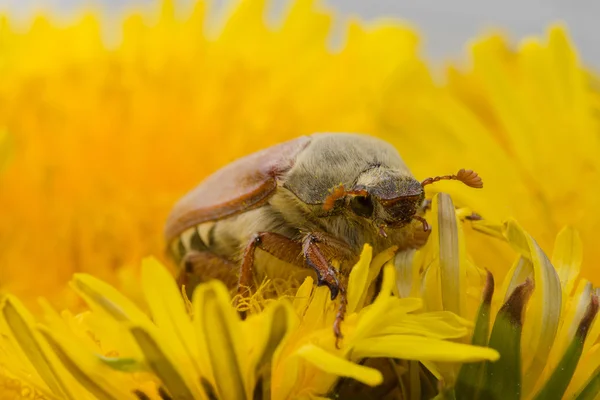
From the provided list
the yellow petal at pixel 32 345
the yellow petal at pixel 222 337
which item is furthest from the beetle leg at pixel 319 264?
the yellow petal at pixel 32 345

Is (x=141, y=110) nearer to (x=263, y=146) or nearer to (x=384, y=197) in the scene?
(x=263, y=146)

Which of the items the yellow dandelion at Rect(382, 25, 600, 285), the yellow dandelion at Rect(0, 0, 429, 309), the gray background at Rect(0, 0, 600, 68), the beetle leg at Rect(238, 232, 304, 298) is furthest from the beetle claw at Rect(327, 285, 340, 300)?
the gray background at Rect(0, 0, 600, 68)

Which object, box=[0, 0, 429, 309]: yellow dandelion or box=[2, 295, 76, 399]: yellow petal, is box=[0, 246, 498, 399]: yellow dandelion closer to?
box=[2, 295, 76, 399]: yellow petal

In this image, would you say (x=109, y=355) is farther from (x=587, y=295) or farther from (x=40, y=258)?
(x=40, y=258)

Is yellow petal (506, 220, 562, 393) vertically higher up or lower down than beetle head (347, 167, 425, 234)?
lower down

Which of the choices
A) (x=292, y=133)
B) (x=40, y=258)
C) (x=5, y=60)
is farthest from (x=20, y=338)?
(x=5, y=60)

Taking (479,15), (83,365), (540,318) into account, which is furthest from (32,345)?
(479,15)

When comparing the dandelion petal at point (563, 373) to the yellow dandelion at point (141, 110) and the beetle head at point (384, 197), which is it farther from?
the yellow dandelion at point (141, 110)
